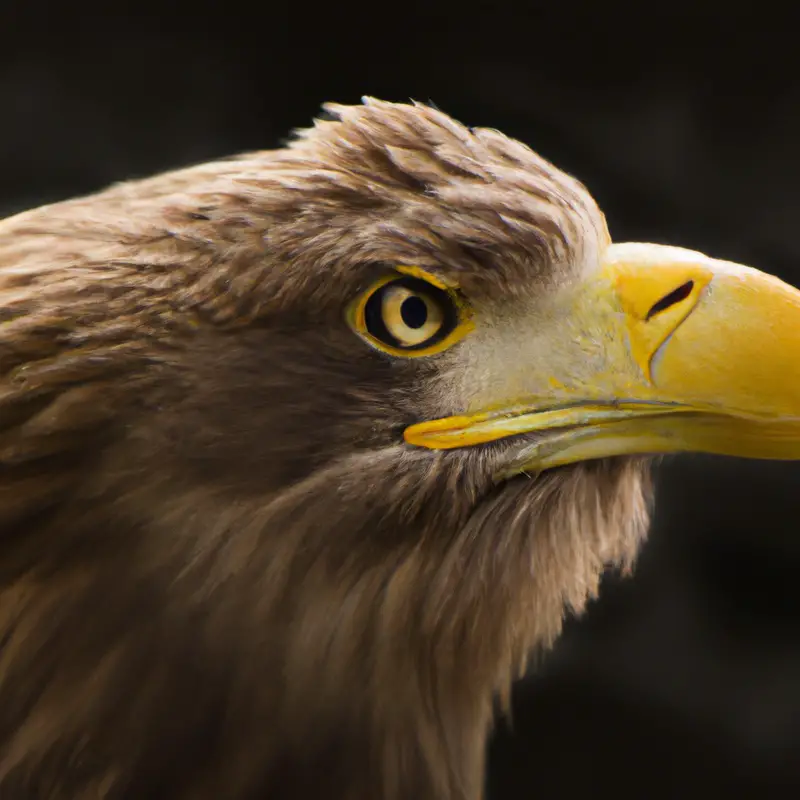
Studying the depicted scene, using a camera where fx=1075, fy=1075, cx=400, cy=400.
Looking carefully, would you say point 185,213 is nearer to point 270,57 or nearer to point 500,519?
point 500,519

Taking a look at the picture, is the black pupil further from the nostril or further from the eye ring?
the nostril

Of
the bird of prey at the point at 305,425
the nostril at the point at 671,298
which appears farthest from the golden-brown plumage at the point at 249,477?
the nostril at the point at 671,298

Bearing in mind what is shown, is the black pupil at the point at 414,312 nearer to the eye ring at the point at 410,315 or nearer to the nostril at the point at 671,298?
the eye ring at the point at 410,315

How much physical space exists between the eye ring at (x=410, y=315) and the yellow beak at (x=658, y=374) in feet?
0.31

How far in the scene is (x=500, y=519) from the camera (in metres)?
1.36

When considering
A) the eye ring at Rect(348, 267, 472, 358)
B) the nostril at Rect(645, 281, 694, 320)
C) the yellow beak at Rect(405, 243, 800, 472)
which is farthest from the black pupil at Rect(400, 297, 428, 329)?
the nostril at Rect(645, 281, 694, 320)

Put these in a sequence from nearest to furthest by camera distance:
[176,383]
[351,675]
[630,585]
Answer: [176,383], [351,675], [630,585]

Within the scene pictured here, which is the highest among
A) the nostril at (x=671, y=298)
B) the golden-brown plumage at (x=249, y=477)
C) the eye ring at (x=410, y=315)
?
the nostril at (x=671, y=298)

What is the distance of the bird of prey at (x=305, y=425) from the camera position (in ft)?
4.11

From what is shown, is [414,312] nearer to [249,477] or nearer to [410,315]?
[410,315]

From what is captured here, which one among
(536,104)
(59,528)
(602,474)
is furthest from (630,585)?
(59,528)

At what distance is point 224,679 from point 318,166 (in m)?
0.64

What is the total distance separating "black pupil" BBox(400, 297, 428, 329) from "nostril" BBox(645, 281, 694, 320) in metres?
0.28

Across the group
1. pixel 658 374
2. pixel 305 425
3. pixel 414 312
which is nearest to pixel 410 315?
pixel 414 312
